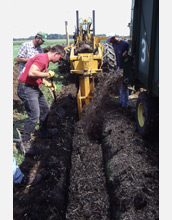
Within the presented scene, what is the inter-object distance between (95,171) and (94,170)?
4 centimetres

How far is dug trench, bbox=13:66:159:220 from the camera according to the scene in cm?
272

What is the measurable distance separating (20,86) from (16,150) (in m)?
1.25

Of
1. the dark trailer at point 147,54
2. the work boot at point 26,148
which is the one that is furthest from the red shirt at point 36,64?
the dark trailer at point 147,54

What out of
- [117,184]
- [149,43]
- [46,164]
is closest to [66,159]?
[46,164]

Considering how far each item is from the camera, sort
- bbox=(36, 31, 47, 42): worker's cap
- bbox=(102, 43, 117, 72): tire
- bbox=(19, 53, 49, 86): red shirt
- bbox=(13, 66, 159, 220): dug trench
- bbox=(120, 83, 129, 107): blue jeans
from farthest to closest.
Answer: bbox=(102, 43, 117, 72): tire, bbox=(120, 83, 129, 107): blue jeans, bbox=(36, 31, 47, 42): worker's cap, bbox=(19, 53, 49, 86): red shirt, bbox=(13, 66, 159, 220): dug trench

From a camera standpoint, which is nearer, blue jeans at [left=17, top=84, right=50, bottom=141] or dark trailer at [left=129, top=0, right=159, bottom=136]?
dark trailer at [left=129, top=0, right=159, bottom=136]

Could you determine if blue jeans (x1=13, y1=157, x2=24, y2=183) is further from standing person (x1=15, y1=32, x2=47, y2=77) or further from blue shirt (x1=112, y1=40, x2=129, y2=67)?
blue shirt (x1=112, y1=40, x2=129, y2=67)

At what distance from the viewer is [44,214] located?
2.76m

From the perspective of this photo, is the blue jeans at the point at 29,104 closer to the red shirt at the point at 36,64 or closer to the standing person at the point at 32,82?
the standing person at the point at 32,82

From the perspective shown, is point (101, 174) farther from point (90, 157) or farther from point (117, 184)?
point (117, 184)

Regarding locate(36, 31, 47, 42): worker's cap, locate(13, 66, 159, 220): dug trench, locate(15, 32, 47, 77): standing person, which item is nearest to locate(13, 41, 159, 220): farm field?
locate(13, 66, 159, 220): dug trench

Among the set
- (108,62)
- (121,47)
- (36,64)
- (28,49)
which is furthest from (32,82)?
(108,62)

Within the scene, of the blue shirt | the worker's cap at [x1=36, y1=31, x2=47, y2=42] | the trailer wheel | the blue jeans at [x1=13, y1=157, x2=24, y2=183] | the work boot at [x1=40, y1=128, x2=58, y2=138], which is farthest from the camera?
the blue shirt

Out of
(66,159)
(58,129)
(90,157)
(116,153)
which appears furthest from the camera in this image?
(58,129)
